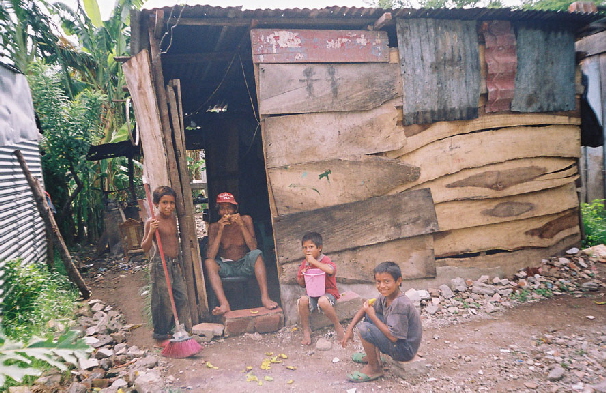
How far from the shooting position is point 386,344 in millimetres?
3035

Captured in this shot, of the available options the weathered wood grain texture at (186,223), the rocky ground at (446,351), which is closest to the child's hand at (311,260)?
the rocky ground at (446,351)

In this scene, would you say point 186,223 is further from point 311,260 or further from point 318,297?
point 318,297

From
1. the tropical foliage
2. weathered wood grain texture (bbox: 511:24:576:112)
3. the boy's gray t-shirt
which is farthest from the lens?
the tropical foliage

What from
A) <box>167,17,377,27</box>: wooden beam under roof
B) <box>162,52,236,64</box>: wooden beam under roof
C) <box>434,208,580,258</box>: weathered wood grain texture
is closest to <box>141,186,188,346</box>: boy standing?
<box>167,17,377,27</box>: wooden beam under roof

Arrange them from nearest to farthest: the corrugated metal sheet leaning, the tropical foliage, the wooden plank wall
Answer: the corrugated metal sheet leaning
the wooden plank wall
the tropical foliage

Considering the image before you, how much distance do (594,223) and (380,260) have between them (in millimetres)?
3962

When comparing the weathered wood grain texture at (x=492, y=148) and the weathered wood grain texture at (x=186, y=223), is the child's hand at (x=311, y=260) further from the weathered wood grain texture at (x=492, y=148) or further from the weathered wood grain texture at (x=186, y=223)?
the weathered wood grain texture at (x=492, y=148)

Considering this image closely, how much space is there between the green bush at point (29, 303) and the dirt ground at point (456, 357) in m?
0.99

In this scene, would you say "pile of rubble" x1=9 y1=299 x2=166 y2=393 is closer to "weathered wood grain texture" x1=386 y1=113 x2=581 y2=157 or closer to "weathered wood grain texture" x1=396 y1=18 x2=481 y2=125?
"weathered wood grain texture" x1=386 y1=113 x2=581 y2=157

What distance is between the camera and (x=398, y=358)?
3064 mm

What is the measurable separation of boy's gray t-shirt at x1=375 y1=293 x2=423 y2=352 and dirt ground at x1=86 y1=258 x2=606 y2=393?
1.25 ft

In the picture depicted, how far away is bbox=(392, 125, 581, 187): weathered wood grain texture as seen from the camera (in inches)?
188

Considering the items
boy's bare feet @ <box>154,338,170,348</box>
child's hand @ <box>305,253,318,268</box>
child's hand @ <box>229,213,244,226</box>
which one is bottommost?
boy's bare feet @ <box>154,338,170,348</box>

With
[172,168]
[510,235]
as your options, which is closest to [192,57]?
[172,168]
